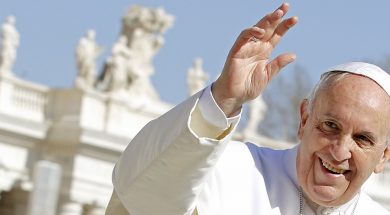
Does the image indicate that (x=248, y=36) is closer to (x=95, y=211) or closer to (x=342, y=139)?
(x=342, y=139)

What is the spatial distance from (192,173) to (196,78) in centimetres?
2906

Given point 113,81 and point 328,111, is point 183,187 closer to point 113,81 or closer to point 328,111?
point 328,111

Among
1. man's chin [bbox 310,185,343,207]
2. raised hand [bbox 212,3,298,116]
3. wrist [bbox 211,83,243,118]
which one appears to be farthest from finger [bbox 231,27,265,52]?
man's chin [bbox 310,185,343,207]

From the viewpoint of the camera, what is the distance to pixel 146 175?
3.28m

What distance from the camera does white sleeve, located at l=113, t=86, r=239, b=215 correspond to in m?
3.21

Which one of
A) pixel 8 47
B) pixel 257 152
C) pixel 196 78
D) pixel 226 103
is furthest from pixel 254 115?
pixel 226 103

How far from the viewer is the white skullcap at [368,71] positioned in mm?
3545

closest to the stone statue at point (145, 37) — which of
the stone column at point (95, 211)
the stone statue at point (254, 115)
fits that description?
the stone statue at point (254, 115)

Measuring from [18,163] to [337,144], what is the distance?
1014 inches

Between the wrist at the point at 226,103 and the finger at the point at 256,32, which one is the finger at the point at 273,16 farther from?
the wrist at the point at 226,103

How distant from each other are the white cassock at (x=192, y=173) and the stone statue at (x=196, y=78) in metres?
28.4

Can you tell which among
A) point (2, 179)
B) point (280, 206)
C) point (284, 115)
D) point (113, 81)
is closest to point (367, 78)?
point (280, 206)

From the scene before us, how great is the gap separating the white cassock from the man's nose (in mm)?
241

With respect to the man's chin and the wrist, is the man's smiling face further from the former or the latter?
the wrist
